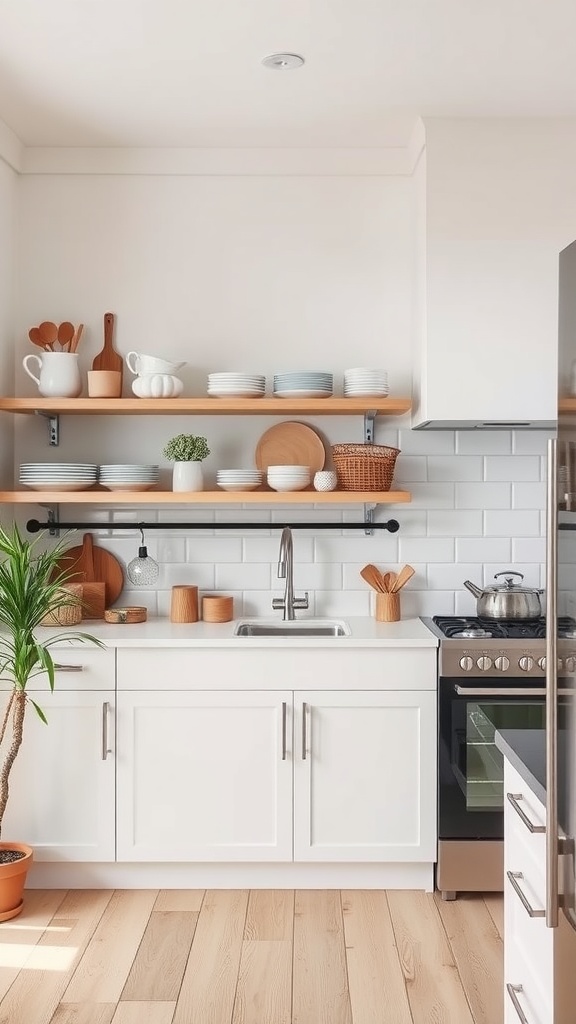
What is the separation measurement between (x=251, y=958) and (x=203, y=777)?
0.64 metres

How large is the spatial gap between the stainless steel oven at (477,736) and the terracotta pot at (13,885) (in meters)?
1.39

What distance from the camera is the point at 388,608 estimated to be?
3676 mm

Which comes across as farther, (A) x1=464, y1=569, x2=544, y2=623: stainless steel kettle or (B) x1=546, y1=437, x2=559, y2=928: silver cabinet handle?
(A) x1=464, y1=569, x2=544, y2=623: stainless steel kettle

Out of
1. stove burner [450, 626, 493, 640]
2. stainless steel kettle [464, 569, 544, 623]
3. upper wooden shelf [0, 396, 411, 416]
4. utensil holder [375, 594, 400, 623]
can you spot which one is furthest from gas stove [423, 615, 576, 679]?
upper wooden shelf [0, 396, 411, 416]

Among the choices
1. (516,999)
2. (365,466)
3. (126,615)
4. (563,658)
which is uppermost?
(365,466)

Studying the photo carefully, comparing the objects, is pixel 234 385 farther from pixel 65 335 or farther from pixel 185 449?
pixel 65 335

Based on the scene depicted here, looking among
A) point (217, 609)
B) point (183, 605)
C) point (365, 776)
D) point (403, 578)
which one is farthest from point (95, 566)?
point (365, 776)

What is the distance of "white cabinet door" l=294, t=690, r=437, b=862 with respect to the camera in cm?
330

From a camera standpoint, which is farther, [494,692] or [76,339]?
[76,339]

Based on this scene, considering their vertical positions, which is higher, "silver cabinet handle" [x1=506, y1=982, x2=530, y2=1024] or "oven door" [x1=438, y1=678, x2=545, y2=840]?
"oven door" [x1=438, y1=678, x2=545, y2=840]

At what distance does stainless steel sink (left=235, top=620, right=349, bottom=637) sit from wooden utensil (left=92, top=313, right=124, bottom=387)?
114 cm

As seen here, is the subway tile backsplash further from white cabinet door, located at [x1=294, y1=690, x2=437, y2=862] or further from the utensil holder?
white cabinet door, located at [x1=294, y1=690, x2=437, y2=862]

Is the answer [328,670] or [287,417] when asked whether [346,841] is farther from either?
[287,417]

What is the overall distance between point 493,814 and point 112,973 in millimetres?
1339
